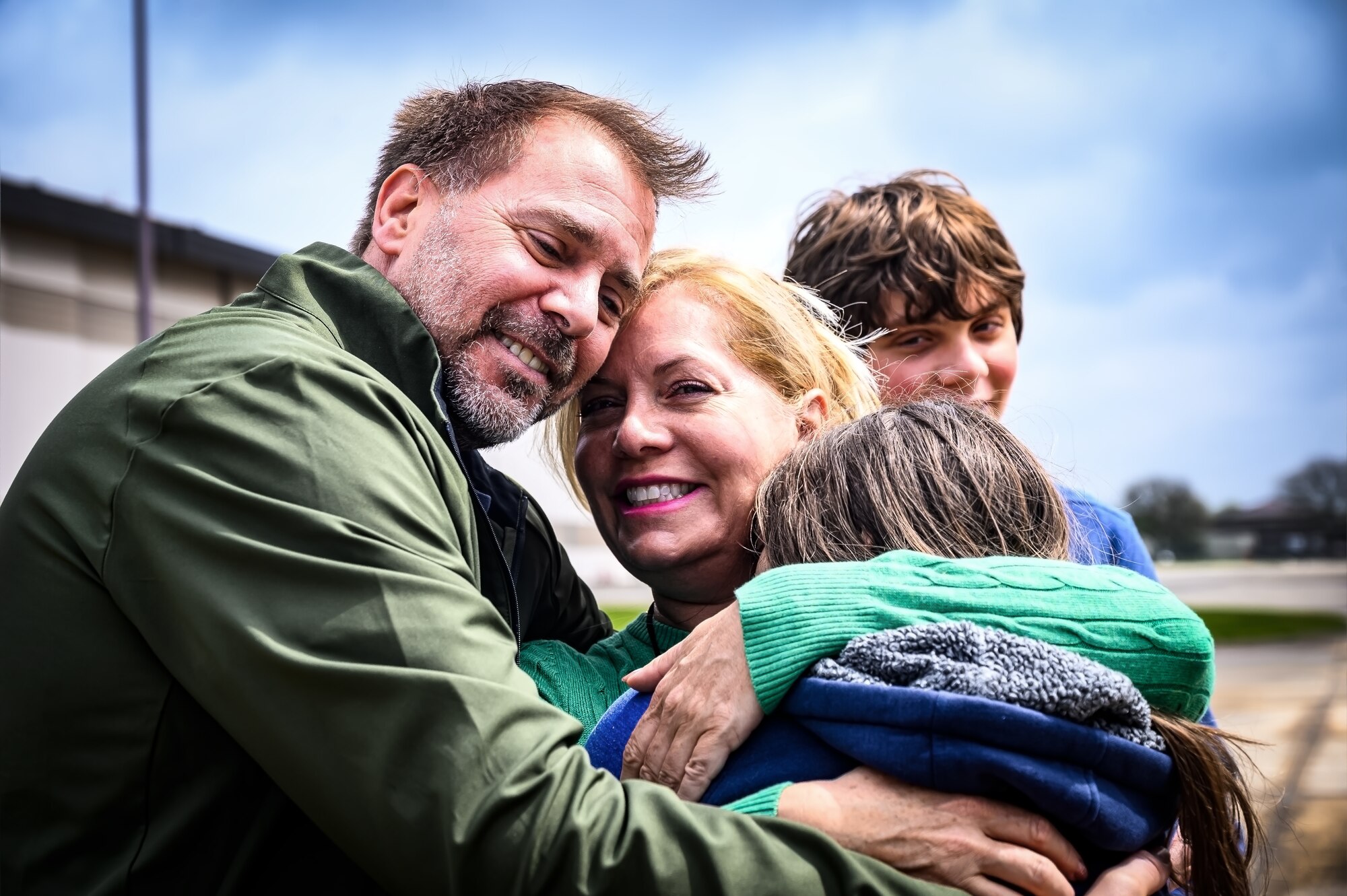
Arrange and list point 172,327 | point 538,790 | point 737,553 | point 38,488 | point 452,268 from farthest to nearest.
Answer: point 737,553 < point 452,268 < point 172,327 < point 38,488 < point 538,790

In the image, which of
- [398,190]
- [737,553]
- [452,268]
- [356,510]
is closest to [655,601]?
[737,553]

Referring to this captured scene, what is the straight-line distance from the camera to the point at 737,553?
2.95m

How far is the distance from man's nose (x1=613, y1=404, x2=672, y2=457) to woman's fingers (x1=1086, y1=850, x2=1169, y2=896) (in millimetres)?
1533

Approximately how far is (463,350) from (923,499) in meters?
1.26

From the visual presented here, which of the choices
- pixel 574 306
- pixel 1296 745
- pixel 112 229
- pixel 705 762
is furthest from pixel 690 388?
pixel 112 229

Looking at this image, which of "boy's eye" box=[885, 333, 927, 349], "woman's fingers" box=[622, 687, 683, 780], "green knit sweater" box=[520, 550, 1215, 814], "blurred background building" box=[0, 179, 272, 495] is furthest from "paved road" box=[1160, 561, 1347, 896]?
"blurred background building" box=[0, 179, 272, 495]

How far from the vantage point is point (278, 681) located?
5.01 ft

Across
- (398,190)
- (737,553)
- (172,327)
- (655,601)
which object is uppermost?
(398,190)

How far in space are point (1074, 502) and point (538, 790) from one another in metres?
2.04

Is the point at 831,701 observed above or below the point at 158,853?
above

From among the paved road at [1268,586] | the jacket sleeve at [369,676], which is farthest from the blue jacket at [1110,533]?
the paved road at [1268,586]

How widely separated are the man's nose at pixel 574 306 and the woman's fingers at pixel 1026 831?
1.59 meters

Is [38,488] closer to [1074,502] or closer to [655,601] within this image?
[655,601]

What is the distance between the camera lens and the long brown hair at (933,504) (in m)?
A: 1.91
